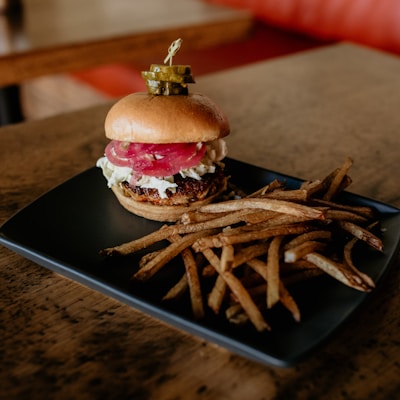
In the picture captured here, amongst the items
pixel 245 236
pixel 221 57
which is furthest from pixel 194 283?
pixel 221 57

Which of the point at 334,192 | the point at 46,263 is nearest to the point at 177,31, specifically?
the point at 334,192

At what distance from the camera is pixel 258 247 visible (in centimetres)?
122

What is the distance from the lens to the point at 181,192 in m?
1.58

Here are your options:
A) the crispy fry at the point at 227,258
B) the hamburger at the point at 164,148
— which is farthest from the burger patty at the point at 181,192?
the crispy fry at the point at 227,258

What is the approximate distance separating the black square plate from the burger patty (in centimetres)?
6

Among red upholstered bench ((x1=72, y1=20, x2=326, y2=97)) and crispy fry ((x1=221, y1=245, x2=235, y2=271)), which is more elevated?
crispy fry ((x1=221, y1=245, x2=235, y2=271))

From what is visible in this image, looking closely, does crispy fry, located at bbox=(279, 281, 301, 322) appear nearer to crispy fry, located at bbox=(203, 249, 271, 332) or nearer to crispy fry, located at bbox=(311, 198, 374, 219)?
crispy fry, located at bbox=(203, 249, 271, 332)

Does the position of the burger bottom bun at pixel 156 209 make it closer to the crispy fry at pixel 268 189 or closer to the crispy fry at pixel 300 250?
the crispy fry at pixel 268 189

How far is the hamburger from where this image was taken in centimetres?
152

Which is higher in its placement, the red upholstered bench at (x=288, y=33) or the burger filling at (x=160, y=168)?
the burger filling at (x=160, y=168)

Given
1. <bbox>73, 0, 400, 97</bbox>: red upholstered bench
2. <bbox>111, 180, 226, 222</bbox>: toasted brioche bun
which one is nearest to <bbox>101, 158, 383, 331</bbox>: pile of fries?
<bbox>111, 180, 226, 222</bbox>: toasted brioche bun

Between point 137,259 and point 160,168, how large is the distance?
0.30 metres

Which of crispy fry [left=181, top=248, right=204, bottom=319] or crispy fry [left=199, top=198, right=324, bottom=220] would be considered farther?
crispy fry [left=199, top=198, right=324, bottom=220]

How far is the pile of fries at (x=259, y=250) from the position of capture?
3.68 ft
